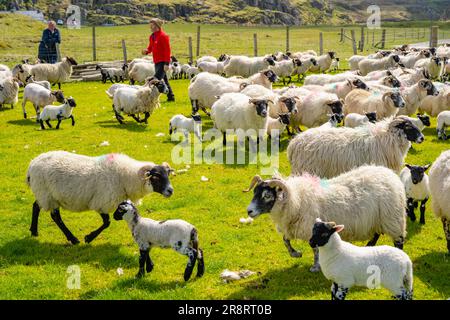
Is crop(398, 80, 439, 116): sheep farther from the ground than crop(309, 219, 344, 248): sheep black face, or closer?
farther from the ground

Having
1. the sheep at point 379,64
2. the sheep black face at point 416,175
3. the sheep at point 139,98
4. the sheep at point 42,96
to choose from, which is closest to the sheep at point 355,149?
the sheep black face at point 416,175

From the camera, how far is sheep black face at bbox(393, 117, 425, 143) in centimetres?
834

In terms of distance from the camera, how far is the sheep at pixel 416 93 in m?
13.6

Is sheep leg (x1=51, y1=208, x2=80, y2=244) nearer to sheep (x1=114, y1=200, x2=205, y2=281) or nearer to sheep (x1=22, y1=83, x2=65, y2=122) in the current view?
sheep (x1=114, y1=200, x2=205, y2=281)

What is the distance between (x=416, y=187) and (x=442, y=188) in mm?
1293

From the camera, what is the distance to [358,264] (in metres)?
5.23

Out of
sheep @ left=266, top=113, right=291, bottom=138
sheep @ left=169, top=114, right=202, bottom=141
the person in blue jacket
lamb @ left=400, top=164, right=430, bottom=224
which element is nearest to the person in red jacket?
sheep @ left=169, top=114, right=202, bottom=141

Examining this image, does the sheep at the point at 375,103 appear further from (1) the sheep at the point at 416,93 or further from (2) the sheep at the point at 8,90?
(2) the sheep at the point at 8,90

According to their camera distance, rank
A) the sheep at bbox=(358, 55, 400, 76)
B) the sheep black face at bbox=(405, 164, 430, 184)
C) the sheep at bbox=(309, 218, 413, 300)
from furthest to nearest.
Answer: the sheep at bbox=(358, 55, 400, 76) → the sheep black face at bbox=(405, 164, 430, 184) → the sheep at bbox=(309, 218, 413, 300)

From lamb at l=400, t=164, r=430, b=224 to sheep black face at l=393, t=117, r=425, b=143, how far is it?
1.72 ft

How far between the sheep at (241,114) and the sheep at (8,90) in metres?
8.99

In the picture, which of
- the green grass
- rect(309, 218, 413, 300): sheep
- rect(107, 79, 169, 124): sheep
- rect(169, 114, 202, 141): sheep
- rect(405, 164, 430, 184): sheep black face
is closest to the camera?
rect(309, 218, 413, 300): sheep

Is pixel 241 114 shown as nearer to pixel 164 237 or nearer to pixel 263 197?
A: pixel 263 197
